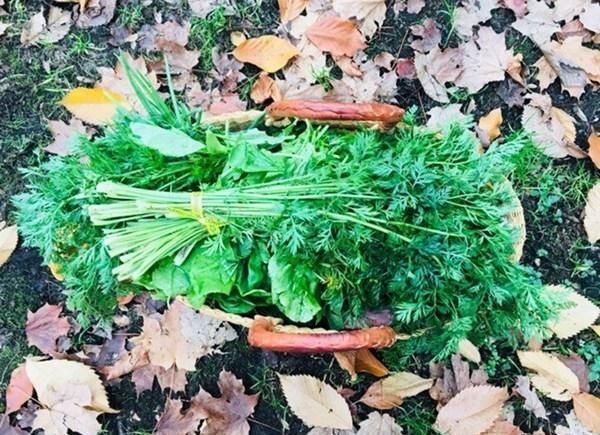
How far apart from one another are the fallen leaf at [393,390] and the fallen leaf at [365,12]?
2.72 ft

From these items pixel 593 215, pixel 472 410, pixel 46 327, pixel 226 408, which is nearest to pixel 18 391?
pixel 46 327

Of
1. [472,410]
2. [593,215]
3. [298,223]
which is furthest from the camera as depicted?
[593,215]

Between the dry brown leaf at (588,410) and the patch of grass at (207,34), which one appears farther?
the patch of grass at (207,34)

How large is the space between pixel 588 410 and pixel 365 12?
3.46 ft

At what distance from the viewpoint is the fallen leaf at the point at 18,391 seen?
74.4 inches

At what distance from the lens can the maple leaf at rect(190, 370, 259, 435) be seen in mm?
1858

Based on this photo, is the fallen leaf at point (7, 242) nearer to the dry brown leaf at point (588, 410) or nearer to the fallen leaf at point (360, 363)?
the fallen leaf at point (360, 363)

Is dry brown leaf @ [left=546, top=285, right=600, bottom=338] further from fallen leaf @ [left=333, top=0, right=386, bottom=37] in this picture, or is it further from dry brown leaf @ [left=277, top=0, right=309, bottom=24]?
dry brown leaf @ [left=277, top=0, right=309, bottom=24]

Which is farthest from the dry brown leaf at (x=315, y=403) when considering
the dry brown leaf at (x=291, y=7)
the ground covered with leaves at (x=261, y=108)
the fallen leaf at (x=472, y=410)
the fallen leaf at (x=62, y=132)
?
the dry brown leaf at (x=291, y=7)

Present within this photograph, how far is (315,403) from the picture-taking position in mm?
1836

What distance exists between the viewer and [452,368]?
1.87 metres

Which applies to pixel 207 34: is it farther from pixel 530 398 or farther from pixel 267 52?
pixel 530 398

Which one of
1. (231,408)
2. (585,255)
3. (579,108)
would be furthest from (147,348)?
(579,108)

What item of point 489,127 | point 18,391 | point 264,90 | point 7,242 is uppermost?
point 264,90
